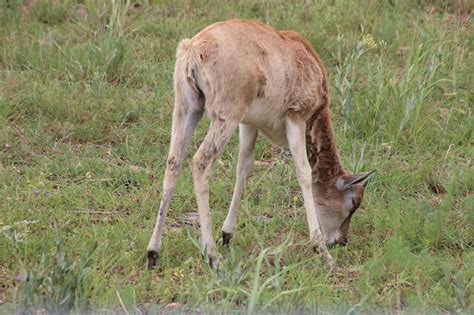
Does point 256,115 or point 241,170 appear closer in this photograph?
point 256,115

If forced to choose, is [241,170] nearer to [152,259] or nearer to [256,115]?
[256,115]

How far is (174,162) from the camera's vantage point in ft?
23.8

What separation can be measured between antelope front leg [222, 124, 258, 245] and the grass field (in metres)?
0.10

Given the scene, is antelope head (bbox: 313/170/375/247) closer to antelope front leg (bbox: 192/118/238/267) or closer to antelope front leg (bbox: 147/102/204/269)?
antelope front leg (bbox: 192/118/238/267)

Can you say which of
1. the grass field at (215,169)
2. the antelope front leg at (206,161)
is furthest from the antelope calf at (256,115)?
the grass field at (215,169)

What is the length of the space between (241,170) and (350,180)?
0.82m

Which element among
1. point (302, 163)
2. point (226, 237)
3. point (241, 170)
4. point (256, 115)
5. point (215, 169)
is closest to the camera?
point (256, 115)

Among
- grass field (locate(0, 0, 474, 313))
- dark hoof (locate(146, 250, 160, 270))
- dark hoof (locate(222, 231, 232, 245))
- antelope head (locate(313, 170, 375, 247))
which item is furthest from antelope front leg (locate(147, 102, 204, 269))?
antelope head (locate(313, 170, 375, 247))

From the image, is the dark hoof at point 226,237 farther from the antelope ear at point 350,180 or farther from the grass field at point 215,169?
the antelope ear at point 350,180

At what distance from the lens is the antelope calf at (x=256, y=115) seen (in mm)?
7117

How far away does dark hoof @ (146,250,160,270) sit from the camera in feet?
23.8

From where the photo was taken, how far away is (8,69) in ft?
34.9

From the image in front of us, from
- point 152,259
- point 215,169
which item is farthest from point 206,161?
point 215,169

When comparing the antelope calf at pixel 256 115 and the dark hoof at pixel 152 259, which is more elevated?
the antelope calf at pixel 256 115
